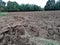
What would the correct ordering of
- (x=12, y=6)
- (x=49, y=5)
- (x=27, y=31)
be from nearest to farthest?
(x=27, y=31) → (x=12, y=6) → (x=49, y=5)

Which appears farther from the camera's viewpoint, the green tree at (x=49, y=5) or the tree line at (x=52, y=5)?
the green tree at (x=49, y=5)

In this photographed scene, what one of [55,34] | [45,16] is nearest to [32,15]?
[45,16]

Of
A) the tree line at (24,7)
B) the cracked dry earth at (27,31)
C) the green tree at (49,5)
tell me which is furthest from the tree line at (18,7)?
the cracked dry earth at (27,31)

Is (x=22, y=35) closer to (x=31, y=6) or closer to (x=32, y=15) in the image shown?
(x=32, y=15)

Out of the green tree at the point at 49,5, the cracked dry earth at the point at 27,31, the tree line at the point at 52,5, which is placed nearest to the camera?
the cracked dry earth at the point at 27,31

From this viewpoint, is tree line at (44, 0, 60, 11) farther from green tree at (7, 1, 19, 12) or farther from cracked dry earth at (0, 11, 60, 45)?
cracked dry earth at (0, 11, 60, 45)

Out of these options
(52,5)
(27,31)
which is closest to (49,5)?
(52,5)

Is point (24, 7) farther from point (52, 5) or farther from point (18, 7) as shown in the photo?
point (52, 5)

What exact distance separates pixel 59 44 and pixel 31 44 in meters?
1.83

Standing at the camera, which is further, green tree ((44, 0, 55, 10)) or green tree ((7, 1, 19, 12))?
green tree ((44, 0, 55, 10))

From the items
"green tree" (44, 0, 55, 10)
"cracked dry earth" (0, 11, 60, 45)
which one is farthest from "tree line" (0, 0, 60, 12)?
"cracked dry earth" (0, 11, 60, 45)

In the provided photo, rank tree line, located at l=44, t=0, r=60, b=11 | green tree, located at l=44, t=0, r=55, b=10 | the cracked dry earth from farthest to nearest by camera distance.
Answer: green tree, located at l=44, t=0, r=55, b=10, tree line, located at l=44, t=0, r=60, b=11, the cracked dry earth

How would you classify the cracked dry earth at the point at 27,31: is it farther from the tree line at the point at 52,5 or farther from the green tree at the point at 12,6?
the green tree at the point at 12,6

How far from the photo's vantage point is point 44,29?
10266mm
